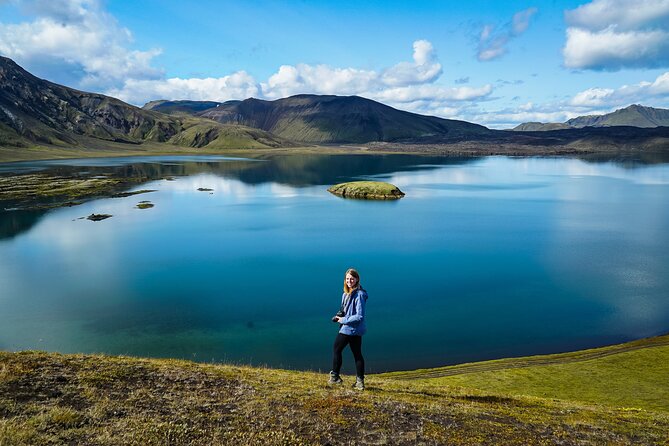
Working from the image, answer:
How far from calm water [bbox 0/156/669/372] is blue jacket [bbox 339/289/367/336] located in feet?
58.9

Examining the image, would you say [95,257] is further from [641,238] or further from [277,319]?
[641,238]

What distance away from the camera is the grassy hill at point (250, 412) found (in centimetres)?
1165

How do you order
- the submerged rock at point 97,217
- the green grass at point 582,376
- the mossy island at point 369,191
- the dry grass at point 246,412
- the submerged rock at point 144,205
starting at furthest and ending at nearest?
1. the mossy island at point 369,191
2. the submerged rock at point 144,205
3. the submerged rock at point 97,217
4. the green grass at point 582,376
5. the dry grass at point 246,412

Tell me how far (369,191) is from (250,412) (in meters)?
119

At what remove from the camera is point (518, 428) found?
537 inches

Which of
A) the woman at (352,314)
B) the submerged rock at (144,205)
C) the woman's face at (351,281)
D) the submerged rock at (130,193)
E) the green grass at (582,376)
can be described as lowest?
the green grass at (582,376)

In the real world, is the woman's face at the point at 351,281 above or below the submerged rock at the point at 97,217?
above

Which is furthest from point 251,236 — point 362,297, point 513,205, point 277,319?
point 513,205

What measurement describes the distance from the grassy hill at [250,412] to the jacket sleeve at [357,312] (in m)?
2.63

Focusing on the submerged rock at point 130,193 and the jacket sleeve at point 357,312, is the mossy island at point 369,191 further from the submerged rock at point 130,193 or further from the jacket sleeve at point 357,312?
the jacket sleeve at point 357,312

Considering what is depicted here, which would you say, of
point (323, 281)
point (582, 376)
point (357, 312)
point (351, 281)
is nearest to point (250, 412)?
point (357, 312)

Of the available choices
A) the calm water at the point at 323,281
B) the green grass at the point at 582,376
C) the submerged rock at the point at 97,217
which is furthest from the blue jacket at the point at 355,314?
the submerged rock at the point at 97,217

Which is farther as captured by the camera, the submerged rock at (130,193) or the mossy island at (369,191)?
the mossy island at (369,191)

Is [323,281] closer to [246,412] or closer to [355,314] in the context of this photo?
[355,314]
